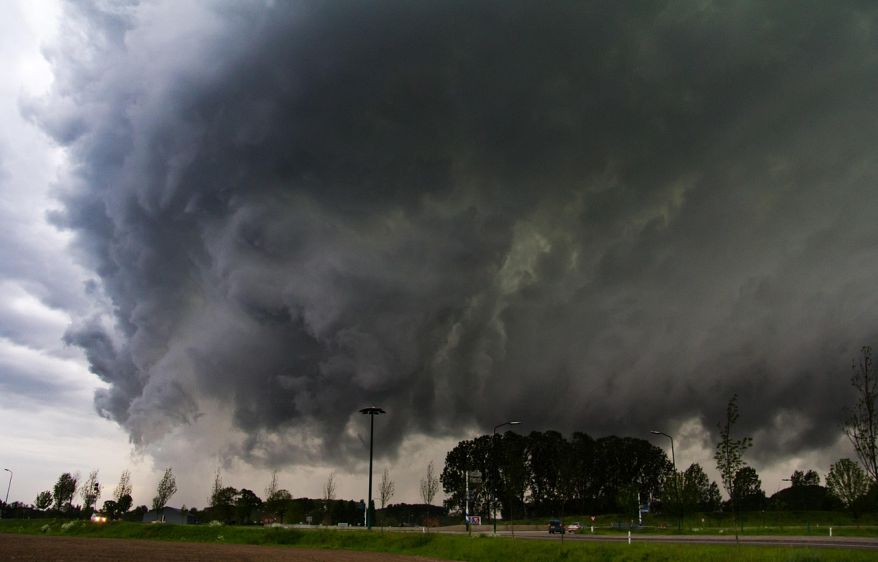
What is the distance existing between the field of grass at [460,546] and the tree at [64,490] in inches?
2755

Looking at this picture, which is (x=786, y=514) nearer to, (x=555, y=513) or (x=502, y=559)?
(x=555, y=513)

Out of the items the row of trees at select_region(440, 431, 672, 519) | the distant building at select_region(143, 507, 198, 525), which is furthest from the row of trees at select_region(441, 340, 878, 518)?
the distant building at select_region(143, 507, 198, 525)

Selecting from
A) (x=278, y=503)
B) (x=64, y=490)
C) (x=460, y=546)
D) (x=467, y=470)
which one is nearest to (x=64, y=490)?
(x=64, y=490)

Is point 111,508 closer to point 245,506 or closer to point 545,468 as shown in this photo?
point 245,506

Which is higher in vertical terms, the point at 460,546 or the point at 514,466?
the point at 514,466

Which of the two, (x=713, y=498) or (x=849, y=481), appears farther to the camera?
(x=713, y=498)

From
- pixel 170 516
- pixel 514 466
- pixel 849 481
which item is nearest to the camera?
pixel 849 481

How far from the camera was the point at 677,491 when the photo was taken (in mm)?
78062

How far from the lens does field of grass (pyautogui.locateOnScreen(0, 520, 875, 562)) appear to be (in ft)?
96.1

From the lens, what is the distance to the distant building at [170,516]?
444 feet

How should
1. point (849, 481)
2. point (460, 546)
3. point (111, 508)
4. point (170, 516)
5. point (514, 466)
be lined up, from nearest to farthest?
1. point (460, 546)
2. point (849, 481)
3. point (111, 508)
4. point (514, 466)
5. point (170, 516)

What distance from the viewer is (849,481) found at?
81.1m

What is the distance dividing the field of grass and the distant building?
5740 centimetres

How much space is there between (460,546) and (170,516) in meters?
144
